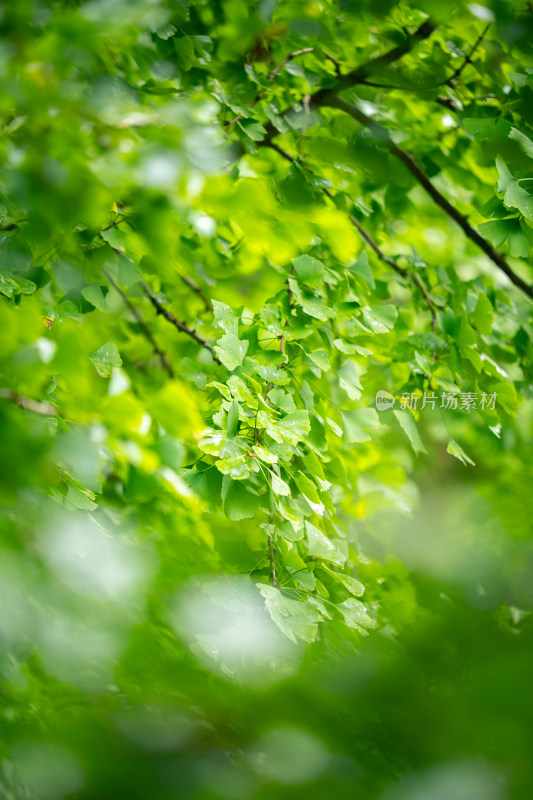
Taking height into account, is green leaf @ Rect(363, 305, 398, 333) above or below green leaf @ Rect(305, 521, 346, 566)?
above

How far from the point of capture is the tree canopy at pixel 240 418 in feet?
1.07

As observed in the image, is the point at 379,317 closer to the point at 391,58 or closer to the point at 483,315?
the point at 483,315

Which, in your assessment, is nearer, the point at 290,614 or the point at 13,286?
the point at 290,614

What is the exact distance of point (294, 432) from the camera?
0.76 m

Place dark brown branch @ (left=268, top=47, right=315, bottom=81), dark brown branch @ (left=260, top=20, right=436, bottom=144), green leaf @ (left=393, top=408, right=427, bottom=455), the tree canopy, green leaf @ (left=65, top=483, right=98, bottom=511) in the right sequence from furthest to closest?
dark brown branch @ (left=268, top=47, right=315, bottom=81), green leaf @ (left=393, top=408, right=427, bottom=455), dark brown branch @ (left=260, top=20, right=436, bottom=144), green leaf @ (left=65, top=483, right=98, bottom=511), the tree canopy

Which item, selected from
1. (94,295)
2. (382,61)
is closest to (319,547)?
(94,295)

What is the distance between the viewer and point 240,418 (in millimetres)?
757

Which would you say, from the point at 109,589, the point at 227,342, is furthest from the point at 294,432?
the point at 109,589

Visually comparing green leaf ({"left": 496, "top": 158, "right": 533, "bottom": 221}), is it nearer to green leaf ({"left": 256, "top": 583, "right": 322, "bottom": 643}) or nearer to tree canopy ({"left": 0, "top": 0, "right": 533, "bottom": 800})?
tree canopy ({"left": 0, "top": 0, "right": 533, "bottom": 800})

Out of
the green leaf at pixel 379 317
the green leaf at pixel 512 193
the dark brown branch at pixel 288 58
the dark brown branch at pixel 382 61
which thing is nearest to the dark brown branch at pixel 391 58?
the dark brown branch at pixel 382 61

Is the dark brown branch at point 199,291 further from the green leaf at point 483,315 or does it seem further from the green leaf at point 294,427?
the green leaf at point 294,427

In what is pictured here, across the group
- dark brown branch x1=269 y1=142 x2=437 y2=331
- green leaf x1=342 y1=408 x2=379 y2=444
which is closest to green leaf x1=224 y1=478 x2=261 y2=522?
green leaf x1=342 y1=408 x2=379 y2=444

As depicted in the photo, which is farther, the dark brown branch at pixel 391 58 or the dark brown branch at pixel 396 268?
the dark brown branch at pixel 396 268

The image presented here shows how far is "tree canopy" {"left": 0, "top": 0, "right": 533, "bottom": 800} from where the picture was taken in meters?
0.32
